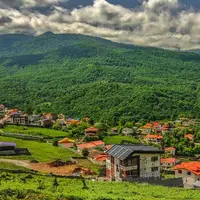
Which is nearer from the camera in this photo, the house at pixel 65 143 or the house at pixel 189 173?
the house at pixel 189 173

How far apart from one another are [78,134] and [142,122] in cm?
5158

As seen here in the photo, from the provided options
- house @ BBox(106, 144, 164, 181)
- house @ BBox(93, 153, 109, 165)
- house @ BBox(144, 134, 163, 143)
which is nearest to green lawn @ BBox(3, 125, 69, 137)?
house @ BBox(144, 134, 163, 143)

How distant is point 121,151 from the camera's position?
4691 cm

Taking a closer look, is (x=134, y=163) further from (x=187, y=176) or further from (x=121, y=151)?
(x=187, y=176)

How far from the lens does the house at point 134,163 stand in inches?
1786

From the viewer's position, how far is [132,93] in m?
191

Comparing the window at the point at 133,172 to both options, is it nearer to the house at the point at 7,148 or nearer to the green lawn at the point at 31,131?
the house at the point at 7,148

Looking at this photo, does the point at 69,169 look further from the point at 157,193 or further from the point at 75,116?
the point at 75,116

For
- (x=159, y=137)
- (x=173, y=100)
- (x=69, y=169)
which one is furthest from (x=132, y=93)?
(x=69, y=169)

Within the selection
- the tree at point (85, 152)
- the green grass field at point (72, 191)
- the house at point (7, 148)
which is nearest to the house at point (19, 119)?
the tree at point (85, 152)

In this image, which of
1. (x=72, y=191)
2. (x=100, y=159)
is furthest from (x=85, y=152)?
(x=72, y=191)

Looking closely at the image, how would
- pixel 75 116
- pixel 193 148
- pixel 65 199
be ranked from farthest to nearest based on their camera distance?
pixel 75 116
pixel 193 148
pixel 65 199

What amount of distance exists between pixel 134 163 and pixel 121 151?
230cm

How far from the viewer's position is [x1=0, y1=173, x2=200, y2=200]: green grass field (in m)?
25.2
